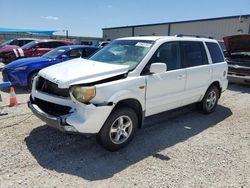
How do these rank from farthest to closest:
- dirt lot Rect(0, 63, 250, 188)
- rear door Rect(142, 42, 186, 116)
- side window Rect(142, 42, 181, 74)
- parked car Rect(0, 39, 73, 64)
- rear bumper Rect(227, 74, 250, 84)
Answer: parked car Rect(0, 39, 73, 64)
rear bumper Rect(227, 74, 250, 84)
side window Rect(142, 42, 181, 74)
rear door Rect(142, 42, 186, 116)
dirt lot Rect(0, 63, 250, 188)

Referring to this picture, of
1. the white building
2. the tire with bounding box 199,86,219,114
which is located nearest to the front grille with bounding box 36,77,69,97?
the tire with bounding box 199,86,219,114

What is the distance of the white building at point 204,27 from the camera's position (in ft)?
78.0

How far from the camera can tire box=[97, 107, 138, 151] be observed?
376 cm

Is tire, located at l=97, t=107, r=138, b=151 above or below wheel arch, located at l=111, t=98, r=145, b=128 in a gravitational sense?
below

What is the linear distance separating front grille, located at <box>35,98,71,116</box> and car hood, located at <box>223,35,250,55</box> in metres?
8.10

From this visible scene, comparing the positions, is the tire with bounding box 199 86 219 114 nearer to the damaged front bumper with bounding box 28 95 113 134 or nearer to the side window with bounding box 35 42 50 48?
Result: the damaged front bumper with bounding box 28 95 113 134

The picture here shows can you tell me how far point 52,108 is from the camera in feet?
13.0

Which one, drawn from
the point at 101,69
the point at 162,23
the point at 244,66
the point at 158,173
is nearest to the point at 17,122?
the point at 101,69

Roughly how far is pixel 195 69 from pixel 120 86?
220 cm

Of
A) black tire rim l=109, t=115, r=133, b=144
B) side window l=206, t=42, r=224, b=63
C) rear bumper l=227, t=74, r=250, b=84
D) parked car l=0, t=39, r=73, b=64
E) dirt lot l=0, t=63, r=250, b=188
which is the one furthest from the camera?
parked car l=0, t=39, r=73, b=64

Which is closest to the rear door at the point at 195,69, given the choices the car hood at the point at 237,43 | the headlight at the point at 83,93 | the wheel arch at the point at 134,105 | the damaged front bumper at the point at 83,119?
the wheel arch at the point at 134,105

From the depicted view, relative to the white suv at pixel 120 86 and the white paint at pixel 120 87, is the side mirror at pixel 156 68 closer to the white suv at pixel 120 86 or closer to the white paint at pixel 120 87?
the white suv at pixel 120 86

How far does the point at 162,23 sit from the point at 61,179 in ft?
105

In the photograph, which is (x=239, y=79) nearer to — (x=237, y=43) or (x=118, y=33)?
(x=237, y=43)
